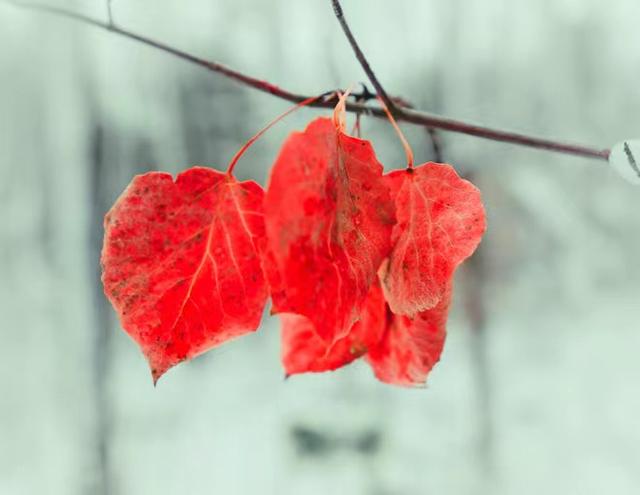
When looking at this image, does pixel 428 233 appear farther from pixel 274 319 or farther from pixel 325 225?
pixel 274 319

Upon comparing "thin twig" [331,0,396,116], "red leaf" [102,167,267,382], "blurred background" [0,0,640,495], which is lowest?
"blurred background" [0,0,640,495]

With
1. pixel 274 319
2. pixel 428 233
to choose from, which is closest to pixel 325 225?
pixel 428 233

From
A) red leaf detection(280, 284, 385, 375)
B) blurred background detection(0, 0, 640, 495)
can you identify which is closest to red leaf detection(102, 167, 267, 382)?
red leaf detection(280, 284, 385, 375)

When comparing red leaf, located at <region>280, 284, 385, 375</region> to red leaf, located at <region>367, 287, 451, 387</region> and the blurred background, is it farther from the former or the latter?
the blurred background

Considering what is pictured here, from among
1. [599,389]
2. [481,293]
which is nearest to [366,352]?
[481,293]

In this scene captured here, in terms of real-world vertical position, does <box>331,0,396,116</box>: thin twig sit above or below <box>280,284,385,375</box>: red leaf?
above

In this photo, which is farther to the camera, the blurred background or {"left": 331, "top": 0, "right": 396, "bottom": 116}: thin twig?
the blurred background
